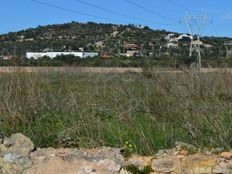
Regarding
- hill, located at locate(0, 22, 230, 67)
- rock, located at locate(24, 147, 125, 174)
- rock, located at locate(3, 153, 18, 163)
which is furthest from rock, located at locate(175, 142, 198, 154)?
hill, located at locate(0, 22, 230, 67)

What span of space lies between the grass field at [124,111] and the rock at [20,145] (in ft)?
2.86

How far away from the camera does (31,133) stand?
8227mm

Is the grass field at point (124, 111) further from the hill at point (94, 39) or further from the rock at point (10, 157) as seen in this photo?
the hill at point (94, 39)

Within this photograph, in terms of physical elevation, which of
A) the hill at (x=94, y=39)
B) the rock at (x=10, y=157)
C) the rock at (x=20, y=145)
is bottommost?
the rock at (x=10, y=157)

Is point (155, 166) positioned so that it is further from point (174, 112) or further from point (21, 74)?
point (21, 74)

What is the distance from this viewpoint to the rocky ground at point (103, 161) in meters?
6.18

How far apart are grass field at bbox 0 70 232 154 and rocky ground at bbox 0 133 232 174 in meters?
0.67

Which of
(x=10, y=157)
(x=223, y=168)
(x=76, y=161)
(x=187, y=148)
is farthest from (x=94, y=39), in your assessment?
(x=223, y=168)

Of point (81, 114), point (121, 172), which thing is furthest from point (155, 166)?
point (81, 114)

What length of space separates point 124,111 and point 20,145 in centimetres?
198

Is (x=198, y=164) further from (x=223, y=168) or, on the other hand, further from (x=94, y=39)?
(x=94, y=39)

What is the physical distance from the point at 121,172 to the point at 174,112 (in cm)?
202

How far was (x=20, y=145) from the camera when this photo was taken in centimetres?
682

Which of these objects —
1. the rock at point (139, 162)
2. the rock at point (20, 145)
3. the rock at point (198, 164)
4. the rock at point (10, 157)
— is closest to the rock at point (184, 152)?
the rock at point (198, 164)
